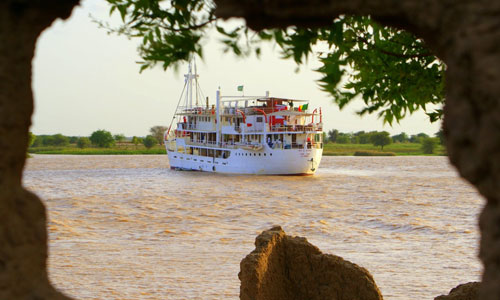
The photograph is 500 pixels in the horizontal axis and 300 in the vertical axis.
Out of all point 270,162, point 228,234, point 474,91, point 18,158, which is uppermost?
point 474,91

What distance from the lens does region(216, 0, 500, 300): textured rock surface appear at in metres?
1.24

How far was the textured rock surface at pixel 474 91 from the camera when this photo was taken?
48.9 inches

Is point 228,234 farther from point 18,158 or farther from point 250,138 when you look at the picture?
point 250,138

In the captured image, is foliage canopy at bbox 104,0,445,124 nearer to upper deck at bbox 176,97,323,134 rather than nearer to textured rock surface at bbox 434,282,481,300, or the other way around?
textured rock surface at bbox 434,282,481,300

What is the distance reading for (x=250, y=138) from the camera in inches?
1543

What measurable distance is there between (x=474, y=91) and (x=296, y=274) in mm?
3388

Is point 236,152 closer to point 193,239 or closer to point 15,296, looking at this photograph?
point 193,239

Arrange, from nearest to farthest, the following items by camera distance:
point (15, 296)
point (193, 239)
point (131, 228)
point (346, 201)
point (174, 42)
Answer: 1. point (15, 296)
2. point (174, 42)
3. point (193, 239)
4. point (131, 228)
5. point (346, 201)

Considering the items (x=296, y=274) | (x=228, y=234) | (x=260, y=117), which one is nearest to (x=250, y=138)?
(x=260, y=117)

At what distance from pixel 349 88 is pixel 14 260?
217cm

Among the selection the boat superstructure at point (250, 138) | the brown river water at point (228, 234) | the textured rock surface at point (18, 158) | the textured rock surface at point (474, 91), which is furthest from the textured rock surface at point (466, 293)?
the boat superstructure at point (250, 138)

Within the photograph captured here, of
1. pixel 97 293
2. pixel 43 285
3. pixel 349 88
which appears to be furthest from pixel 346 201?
pixel 43 285

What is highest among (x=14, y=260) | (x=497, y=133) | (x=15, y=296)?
(x=497, y=133)

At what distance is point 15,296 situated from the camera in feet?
5.70
